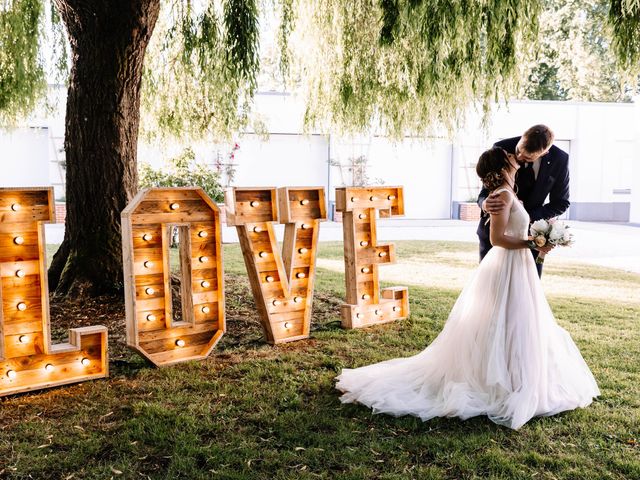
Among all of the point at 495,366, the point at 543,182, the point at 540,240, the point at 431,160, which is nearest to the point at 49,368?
the point at 495,366

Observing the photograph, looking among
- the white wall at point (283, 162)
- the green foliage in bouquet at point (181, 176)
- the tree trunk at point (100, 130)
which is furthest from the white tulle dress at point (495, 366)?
the white wall at point (283, 162)

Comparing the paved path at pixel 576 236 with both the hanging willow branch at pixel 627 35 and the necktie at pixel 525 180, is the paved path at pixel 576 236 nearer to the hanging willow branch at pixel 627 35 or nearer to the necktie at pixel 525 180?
the necktie at pixel 525 180

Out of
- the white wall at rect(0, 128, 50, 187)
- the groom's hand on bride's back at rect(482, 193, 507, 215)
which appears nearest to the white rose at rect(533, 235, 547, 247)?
the groom's hand on bride's back at rect(482, 193, 507, 215)

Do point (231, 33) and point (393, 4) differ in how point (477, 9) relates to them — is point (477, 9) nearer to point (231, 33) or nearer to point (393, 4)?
point (393, 4)

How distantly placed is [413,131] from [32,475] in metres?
7.04

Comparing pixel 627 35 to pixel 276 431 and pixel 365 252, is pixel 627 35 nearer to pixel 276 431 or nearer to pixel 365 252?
pixel 365 252

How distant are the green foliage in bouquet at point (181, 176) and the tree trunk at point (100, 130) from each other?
5.46 m

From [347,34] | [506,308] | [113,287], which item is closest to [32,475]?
[506,308]

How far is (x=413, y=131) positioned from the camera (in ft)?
30.2

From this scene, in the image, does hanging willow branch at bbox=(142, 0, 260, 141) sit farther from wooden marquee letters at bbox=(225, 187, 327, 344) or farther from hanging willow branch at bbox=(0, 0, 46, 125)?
wooden marquee letters at bbox=(225, 187, 327, 344)

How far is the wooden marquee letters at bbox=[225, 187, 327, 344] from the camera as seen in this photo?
5.61 metres

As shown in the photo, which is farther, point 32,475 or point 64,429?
point 64,429

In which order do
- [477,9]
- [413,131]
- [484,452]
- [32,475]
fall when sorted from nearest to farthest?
[32,475], [484,452], [477,9], [413,131]

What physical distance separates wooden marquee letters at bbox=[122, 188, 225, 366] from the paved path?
8.38 metres
